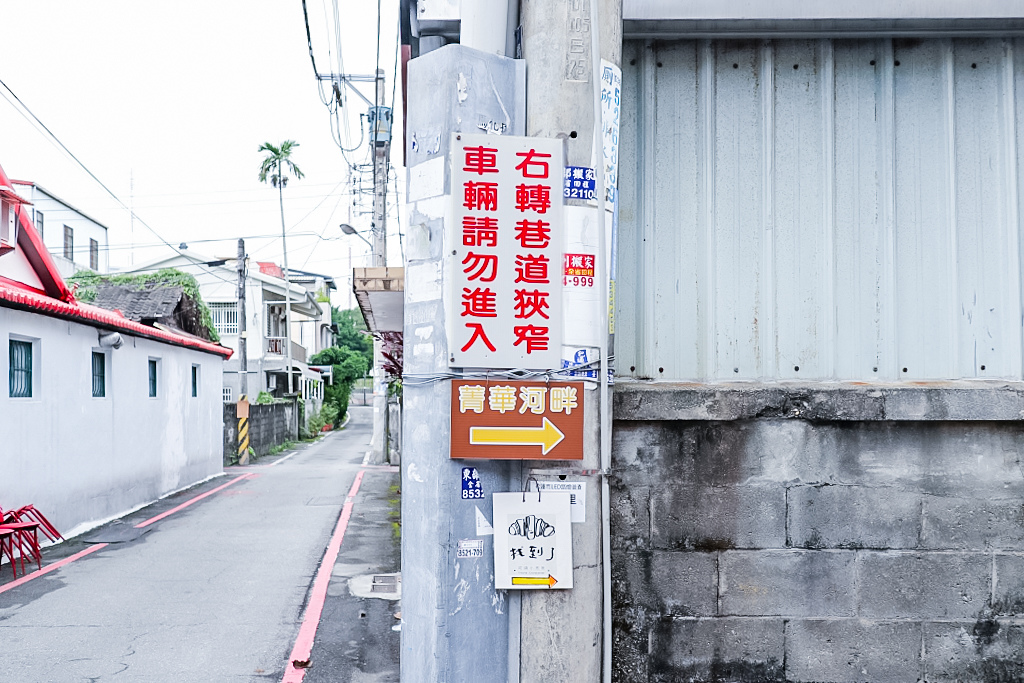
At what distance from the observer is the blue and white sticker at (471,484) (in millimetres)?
3289

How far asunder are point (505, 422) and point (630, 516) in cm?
99

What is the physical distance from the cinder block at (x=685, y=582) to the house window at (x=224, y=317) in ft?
121

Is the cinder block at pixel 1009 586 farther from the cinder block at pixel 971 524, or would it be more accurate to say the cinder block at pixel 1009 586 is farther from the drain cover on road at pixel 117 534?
the drain cover on road at pixel 117 534

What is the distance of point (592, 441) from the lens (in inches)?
131

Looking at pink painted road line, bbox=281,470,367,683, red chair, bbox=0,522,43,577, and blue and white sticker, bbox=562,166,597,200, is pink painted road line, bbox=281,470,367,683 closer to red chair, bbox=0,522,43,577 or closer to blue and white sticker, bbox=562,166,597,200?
red chair, bbox=0,522,43,577

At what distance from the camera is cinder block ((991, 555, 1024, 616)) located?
394 cm

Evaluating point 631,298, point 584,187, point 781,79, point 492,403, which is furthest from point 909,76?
point 492,403

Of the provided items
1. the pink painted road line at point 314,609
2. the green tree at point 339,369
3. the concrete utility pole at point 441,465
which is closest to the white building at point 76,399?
the pink painted road line at point 314,609

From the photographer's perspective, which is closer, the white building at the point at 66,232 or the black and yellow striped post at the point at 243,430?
the black and yellow striped post at the point at 243,430

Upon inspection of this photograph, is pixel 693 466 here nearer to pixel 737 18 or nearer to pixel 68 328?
pixel 737 18

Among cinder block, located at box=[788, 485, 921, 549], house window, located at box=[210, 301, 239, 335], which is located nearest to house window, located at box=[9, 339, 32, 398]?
cinder block, located at box=[788, 485, 921, 549]

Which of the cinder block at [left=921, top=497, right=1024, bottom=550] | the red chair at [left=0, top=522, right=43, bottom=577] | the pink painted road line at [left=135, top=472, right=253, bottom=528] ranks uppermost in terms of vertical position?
the cinder block at [left=921, top=497, right=1024, bottom=550]

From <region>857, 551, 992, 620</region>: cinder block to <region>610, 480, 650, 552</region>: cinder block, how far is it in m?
1.02

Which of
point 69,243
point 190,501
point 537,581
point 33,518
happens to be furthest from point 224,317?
point 537,581
